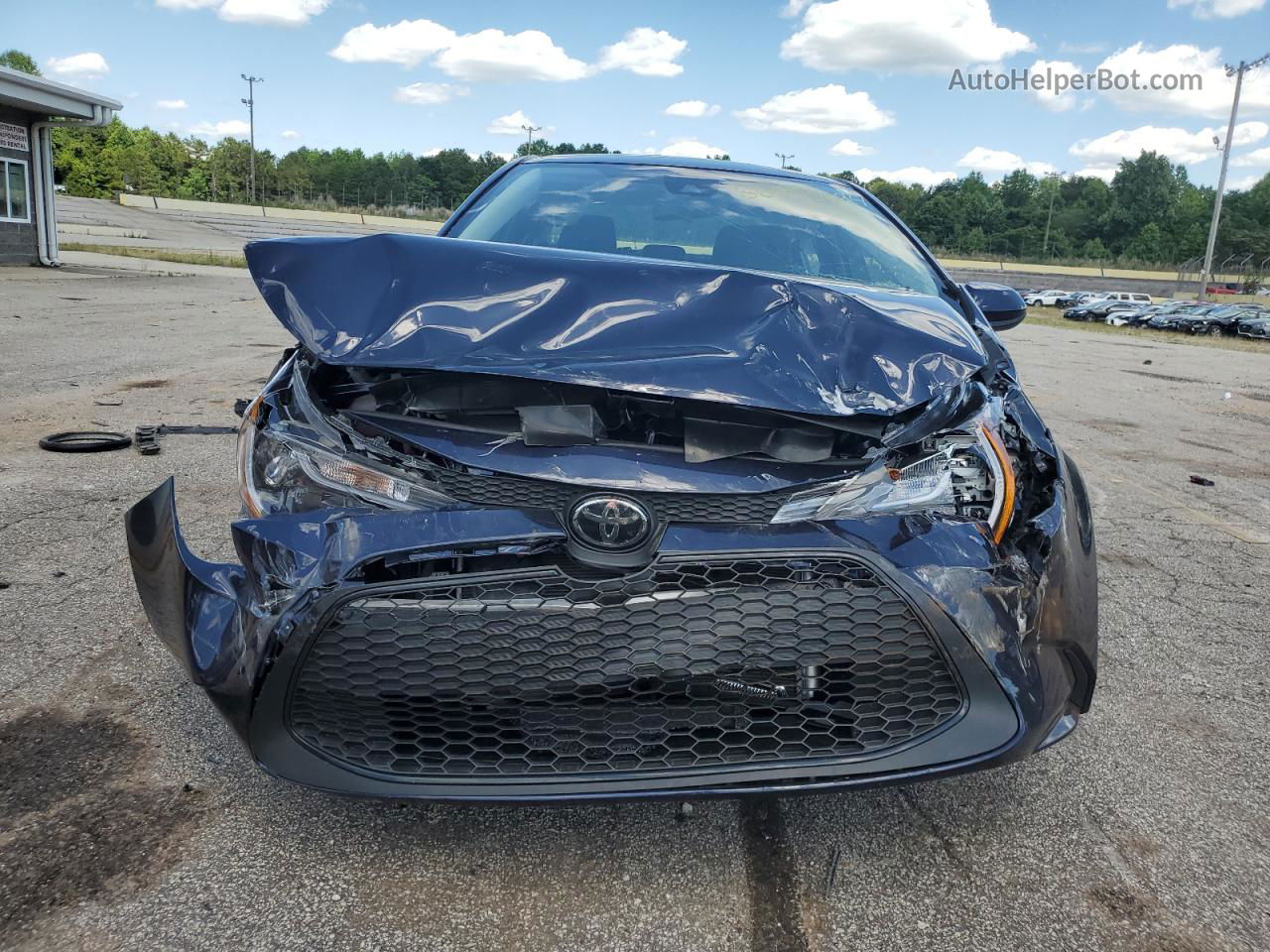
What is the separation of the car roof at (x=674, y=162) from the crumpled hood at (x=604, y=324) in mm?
1616

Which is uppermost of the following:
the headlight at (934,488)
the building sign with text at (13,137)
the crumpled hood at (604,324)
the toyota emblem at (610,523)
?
the building sign with text at (13,137)

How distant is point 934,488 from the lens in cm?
187

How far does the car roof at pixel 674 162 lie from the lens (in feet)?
11.6

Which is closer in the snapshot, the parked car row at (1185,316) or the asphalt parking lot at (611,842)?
the asphalt parking lot at (611,842)

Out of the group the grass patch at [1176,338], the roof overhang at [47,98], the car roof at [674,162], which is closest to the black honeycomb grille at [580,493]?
the car roof at [674,162]

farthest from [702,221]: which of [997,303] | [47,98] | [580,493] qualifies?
[47,98]

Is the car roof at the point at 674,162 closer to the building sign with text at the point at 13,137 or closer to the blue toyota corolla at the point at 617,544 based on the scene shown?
the blue toyota corolla at the point at 617,544

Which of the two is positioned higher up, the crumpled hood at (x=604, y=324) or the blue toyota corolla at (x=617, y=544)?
the crumpled hood at (x=604, y=324)

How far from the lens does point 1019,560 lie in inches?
71.4

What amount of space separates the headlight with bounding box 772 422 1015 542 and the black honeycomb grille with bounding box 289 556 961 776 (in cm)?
14

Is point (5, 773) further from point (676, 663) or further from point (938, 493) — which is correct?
point (938, 493)

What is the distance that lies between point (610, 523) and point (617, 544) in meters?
0.04

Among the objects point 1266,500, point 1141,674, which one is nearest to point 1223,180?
point 1266,500

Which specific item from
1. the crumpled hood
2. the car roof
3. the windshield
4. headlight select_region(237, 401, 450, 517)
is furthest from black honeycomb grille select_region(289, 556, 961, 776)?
the car roof
